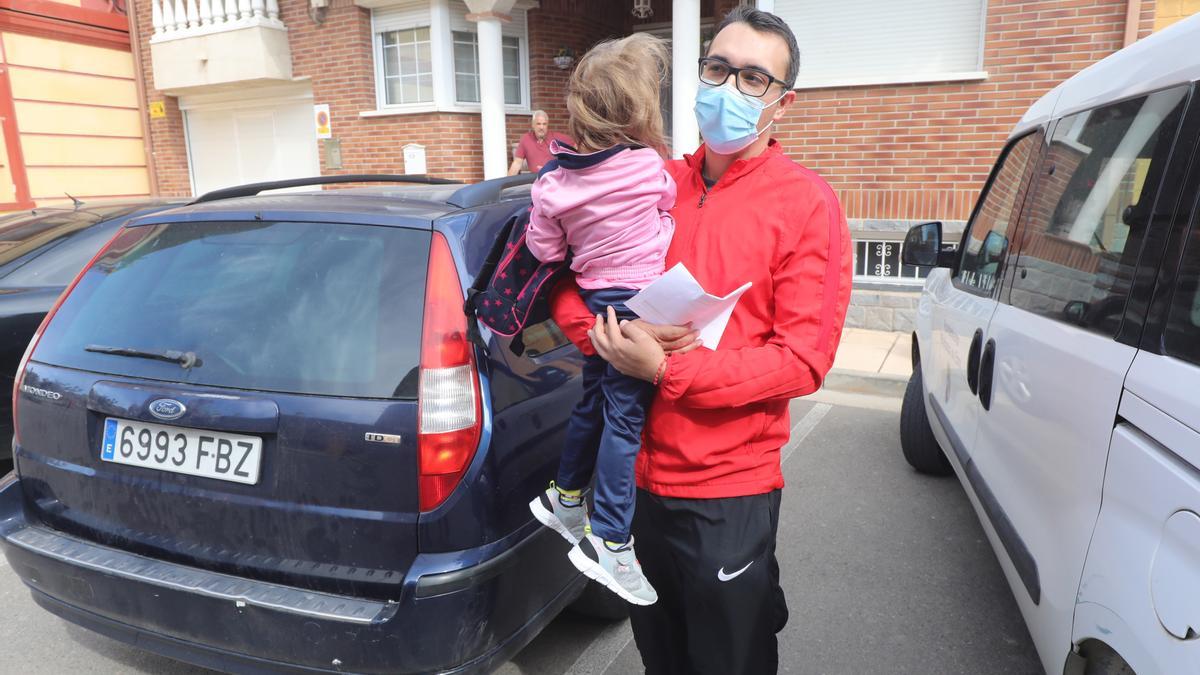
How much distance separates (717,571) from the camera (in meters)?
1.70

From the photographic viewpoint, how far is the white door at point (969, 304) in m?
2.89

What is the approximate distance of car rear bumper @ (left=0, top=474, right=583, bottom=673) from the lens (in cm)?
195

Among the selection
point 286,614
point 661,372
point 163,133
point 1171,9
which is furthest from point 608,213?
point 163,133

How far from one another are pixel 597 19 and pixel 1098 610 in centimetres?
1033

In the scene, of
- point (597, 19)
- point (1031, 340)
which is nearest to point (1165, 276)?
point (1031, 340)

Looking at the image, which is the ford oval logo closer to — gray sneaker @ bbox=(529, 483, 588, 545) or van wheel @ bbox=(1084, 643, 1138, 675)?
gray sneaker @ bbox=(529, 483, 588, 545)

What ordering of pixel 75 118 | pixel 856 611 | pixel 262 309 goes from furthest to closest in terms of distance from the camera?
pixel 75 118 → pixel 856 611 → pixel 262 309

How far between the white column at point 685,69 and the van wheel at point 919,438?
4.24 m

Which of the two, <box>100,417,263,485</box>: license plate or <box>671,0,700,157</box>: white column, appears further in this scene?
<box>671,0,700,157</box>: white column

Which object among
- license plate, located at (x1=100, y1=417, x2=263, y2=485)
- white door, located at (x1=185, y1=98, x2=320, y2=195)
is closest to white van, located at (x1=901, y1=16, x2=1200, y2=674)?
license plate, located at (x1=100, y1=417, x2=263, y2=485)

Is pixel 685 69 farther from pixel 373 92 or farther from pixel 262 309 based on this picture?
pixel 262 309

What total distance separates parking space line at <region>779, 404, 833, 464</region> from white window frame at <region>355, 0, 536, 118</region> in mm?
6389

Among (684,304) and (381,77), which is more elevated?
(381,77)

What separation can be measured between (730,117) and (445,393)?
97 centimetres
